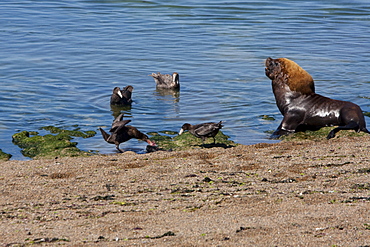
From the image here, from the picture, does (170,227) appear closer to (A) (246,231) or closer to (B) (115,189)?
(A) (246,231)

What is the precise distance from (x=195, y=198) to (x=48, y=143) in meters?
4.01

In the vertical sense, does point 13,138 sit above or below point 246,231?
below

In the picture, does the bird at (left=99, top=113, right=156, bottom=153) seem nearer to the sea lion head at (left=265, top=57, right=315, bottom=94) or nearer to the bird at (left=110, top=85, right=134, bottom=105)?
the bird at (left=110, top=85, right=134, bottom=105)

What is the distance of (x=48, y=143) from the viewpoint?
9422 mm

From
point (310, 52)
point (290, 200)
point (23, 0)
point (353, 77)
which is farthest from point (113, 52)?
point (290, 200)

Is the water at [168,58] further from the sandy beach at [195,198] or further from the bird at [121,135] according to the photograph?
the sandy beach at [195,198]

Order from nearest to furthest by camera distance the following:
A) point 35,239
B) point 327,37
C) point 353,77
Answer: point 35,239 → point 353,77 → point 327,37

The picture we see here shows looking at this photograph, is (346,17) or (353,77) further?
(346,17)

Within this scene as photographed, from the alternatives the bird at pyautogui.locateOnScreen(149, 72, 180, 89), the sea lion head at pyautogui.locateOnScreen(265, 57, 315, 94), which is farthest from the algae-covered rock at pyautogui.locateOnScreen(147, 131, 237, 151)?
the bird at pyautogui.locateOnScreen(149, 72, 180, 89)

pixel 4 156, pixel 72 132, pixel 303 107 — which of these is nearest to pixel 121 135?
pixel 72 132

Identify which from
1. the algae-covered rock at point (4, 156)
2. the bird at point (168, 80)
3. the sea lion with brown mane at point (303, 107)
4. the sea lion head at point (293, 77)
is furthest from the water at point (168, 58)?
the sea lion head at point (293, 77)

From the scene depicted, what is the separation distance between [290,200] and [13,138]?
5.52 metres

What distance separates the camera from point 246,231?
4.93m

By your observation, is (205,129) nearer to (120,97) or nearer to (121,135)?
(121,135)
